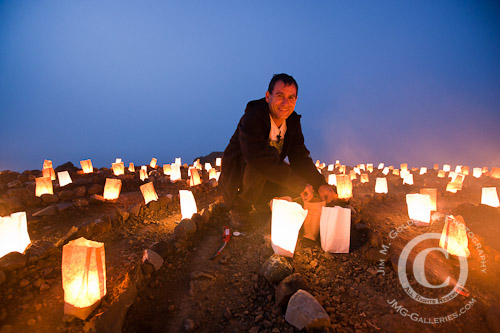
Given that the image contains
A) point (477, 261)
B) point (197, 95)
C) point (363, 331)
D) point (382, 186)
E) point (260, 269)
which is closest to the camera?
point (363, 331)

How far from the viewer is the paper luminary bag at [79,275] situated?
189 centimetres

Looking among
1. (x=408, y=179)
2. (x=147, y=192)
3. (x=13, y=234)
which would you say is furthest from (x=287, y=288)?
(x=408, y=179)

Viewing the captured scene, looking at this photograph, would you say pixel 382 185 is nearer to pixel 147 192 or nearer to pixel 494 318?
pixel 494 318

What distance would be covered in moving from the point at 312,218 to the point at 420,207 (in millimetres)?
2946

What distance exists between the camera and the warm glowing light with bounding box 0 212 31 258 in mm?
2756

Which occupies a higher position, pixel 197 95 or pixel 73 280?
pixel 197 95

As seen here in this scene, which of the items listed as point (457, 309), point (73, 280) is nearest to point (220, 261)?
point (73, 280)

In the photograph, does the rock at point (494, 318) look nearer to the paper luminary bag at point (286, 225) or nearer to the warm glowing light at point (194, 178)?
the paper luminary bag at point (286, 225)

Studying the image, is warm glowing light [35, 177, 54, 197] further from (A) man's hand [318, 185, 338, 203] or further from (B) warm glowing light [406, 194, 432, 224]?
(B) warm glowing light [406, 194, 432, 224]

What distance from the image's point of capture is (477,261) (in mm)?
2912

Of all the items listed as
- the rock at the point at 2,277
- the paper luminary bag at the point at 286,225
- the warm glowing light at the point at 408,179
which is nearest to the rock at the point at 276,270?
the paper luminary bag at the point at 286,225

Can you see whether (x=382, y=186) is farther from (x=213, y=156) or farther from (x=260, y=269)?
(x=213, y=156)

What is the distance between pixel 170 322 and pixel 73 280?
90 cm

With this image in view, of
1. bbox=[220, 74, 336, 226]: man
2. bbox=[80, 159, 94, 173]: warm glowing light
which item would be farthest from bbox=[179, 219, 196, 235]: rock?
bbox=[80, 159, 94, 173]: warm glowing light
